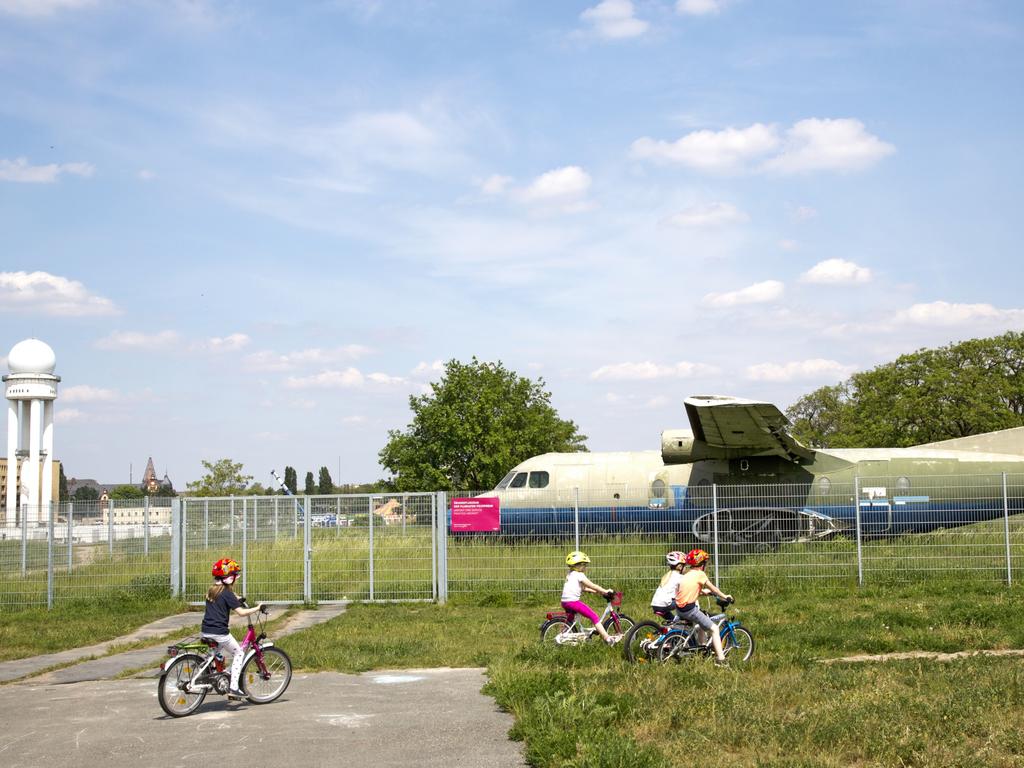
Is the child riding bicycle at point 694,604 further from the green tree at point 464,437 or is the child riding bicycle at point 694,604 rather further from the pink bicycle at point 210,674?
the green tree at point 464,437

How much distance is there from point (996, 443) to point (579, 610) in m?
15.4

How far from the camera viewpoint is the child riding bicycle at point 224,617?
9305mm

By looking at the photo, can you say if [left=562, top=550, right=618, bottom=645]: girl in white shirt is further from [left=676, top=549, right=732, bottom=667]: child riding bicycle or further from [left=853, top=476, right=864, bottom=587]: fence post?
[left=853, top=476, right=864, bottom=587]: fence post

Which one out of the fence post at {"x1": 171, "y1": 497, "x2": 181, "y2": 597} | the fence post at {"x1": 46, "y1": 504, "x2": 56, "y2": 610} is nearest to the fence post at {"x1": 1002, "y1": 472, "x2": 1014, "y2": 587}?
the fence post at {"x1": 171, "y1": 497, "x2": 181, "y2": 597}

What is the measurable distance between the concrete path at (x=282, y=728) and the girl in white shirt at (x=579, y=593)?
1.44m

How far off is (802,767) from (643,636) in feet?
13.4

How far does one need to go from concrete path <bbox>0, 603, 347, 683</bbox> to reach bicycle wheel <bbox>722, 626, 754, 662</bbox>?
260 inches

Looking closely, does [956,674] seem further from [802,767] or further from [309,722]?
[309,722]

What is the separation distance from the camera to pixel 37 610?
18844 millimetres

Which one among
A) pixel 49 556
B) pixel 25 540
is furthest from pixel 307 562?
pixel 25 540

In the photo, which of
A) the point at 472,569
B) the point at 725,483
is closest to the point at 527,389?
the point at 725,483

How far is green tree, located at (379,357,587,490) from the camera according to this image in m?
52.5

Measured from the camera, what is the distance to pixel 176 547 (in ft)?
62.8

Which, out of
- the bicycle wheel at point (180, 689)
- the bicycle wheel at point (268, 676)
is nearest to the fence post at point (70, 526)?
the bicycle wheel at point (268, 676)
